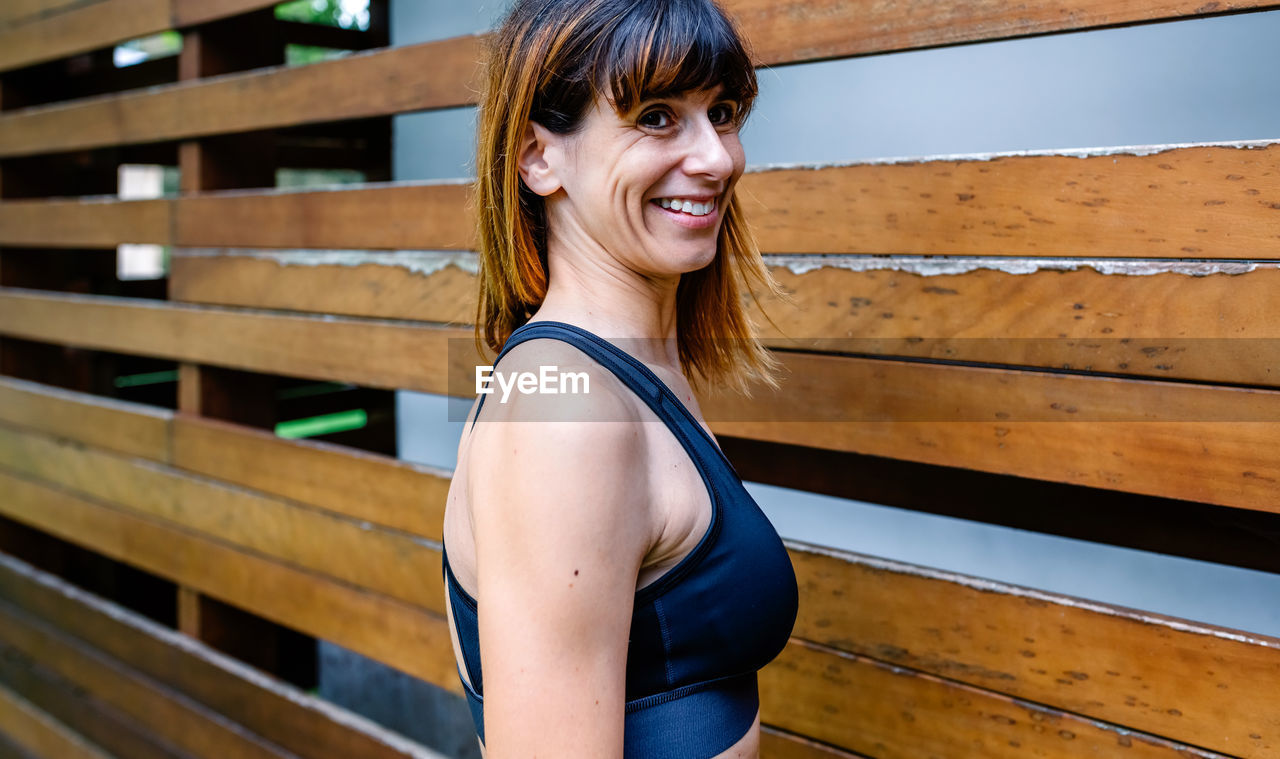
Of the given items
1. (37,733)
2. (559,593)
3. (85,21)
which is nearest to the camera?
(559,593)

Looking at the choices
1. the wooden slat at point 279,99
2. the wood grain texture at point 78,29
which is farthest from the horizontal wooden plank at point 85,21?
the wooden slat at point 279,99

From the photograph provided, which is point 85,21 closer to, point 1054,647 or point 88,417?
point 88,417

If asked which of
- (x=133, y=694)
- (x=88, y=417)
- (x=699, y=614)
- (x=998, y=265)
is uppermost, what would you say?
(x=998, y=265)

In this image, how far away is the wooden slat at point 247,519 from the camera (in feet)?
7.36

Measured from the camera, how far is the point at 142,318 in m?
2.87

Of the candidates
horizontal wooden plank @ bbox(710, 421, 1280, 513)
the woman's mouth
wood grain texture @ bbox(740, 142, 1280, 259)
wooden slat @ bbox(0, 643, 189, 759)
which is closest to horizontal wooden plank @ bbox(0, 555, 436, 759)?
wooden slat @ bbox(0, 643, 189, 759)

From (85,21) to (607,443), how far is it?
112 inches

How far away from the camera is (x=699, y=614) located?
993 millimetres

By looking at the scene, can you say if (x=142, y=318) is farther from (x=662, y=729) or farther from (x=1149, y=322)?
(x=1149, y=322)

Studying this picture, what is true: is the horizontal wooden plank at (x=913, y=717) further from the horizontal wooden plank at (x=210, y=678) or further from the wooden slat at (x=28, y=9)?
the wooden slat at (x=28, y=9)

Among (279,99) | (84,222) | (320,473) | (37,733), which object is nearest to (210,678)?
(320,473)

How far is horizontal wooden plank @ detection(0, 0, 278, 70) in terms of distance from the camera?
258 centimetres

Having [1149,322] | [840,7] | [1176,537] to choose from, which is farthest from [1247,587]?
[840,7]

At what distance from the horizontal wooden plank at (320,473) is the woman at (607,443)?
3.43 ft
